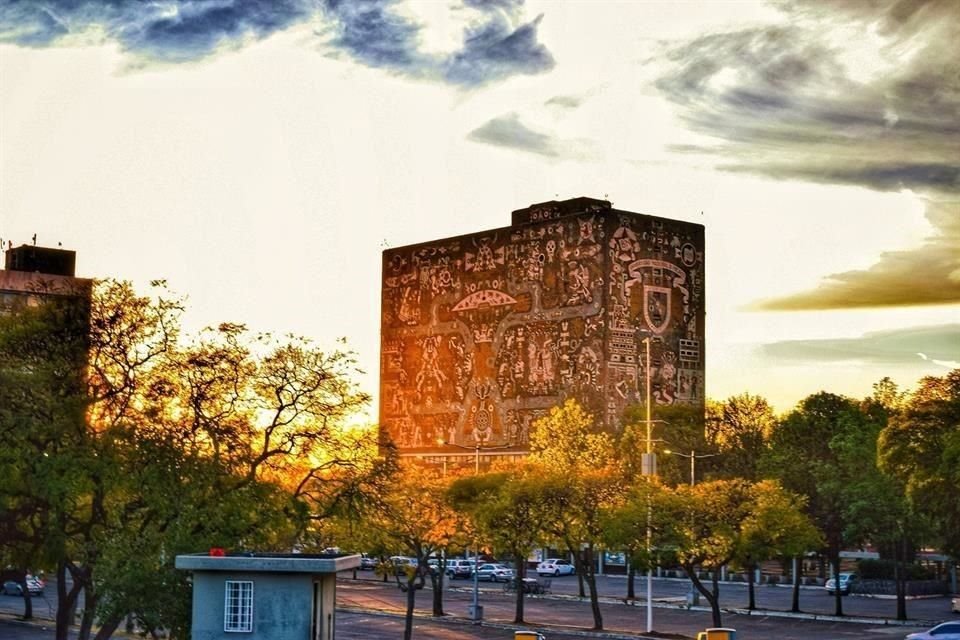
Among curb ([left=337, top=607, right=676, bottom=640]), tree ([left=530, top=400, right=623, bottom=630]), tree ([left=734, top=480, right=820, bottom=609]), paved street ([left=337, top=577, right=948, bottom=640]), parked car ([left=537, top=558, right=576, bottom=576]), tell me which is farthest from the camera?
parked car ([left=537, top=558, right=576, bottom=576])

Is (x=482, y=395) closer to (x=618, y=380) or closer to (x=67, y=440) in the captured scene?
(x=618, y=380)

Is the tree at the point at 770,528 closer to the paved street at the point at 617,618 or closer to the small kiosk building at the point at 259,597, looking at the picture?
the paved street at the point at 617,618

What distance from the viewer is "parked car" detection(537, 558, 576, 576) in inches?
5680

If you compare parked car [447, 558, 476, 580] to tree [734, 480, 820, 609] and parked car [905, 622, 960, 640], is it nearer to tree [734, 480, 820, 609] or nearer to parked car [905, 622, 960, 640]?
tree [734, 480, 820, 609]

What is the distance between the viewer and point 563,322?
580 feet

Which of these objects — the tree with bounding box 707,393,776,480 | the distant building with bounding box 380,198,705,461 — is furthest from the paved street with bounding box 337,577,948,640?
the distant building with bounding box 380,198,705,461

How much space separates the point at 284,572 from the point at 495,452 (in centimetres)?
14147

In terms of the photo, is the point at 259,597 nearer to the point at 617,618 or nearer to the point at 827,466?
the point at 617,618

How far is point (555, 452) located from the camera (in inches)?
4181

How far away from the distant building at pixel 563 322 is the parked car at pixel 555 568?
24380 mm

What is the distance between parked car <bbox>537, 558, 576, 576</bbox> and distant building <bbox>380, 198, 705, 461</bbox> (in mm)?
24380

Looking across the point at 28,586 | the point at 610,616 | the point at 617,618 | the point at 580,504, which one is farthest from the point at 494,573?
the point at 580,504

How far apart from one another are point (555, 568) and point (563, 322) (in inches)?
1619

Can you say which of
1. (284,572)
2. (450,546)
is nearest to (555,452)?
(450,546)
